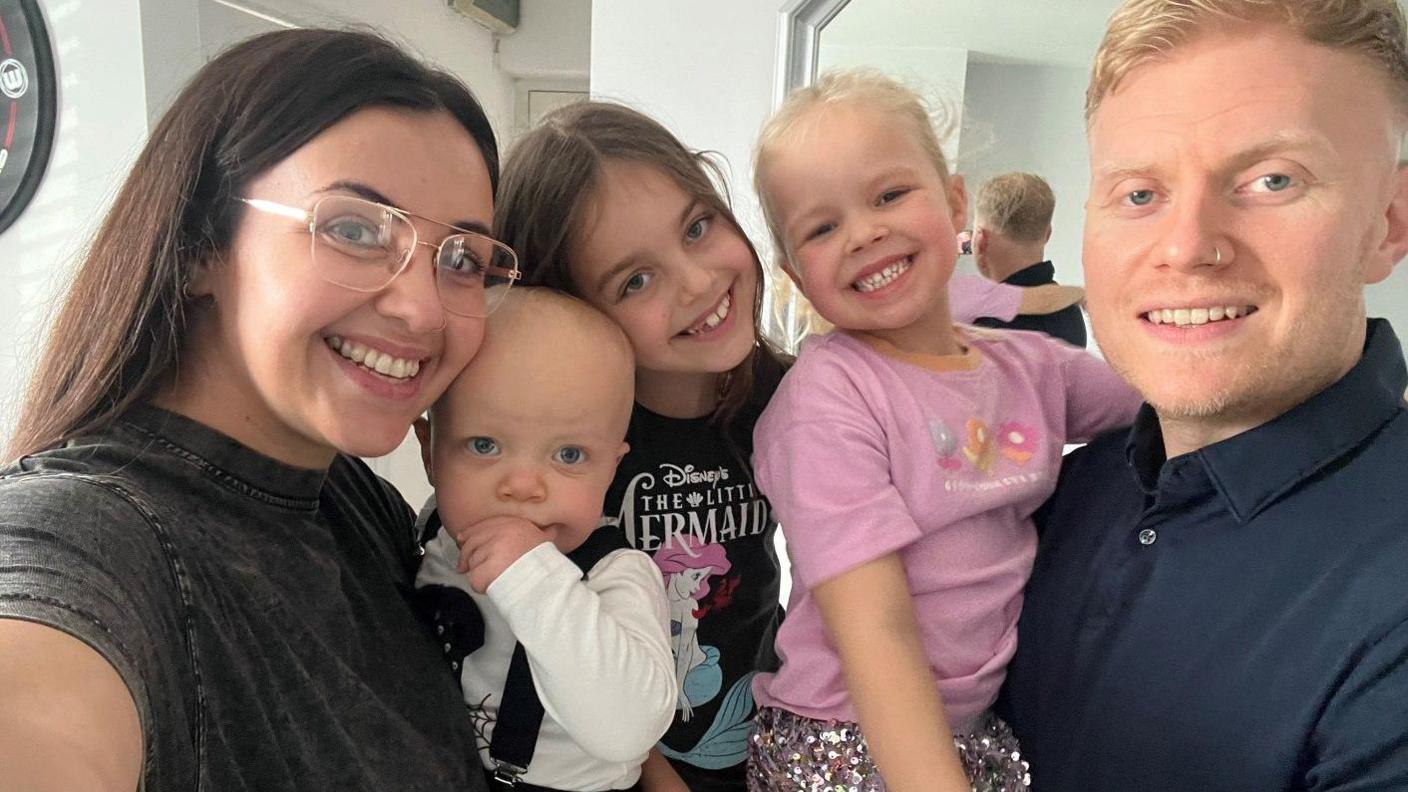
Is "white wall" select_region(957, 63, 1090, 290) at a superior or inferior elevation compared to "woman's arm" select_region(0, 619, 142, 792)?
superior

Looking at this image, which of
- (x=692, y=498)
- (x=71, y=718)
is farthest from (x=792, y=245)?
(x=71, y=718)

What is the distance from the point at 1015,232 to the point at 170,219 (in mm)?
1666

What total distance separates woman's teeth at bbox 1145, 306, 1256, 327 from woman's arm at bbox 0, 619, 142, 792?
1.06 metres

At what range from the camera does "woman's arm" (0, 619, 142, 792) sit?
20.9 inches

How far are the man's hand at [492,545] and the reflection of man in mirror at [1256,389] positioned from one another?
0.72 m

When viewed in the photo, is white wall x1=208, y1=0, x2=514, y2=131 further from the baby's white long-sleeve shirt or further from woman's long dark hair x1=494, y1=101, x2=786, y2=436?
the baby's white long-sleeve shirt

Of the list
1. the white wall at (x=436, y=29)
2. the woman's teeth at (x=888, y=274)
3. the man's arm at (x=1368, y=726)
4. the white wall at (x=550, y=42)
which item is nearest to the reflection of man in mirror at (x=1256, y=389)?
the man's arm at (x=1368, y=726)

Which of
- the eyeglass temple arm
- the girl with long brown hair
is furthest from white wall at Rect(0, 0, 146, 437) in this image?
the eyeglass temple arm

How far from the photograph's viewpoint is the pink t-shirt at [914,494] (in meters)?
1.08

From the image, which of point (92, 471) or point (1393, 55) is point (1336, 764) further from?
point (92, 471)

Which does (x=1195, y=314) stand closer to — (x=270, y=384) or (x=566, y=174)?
(x=566, y=174)

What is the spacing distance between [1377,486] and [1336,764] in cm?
28

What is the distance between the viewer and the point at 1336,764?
76cm

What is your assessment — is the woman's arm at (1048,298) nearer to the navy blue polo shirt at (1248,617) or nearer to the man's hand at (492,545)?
the navy blue polo shirt at (1248,617)
